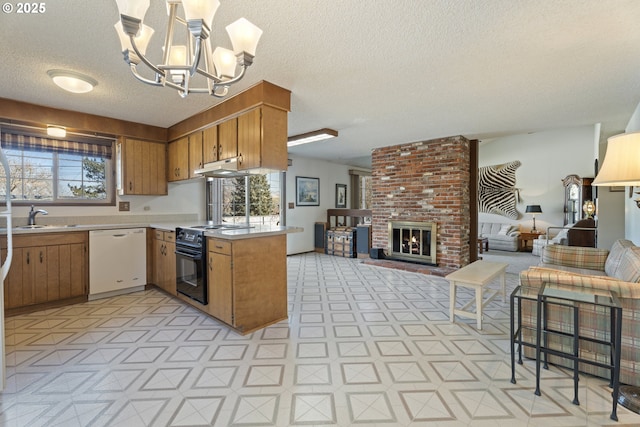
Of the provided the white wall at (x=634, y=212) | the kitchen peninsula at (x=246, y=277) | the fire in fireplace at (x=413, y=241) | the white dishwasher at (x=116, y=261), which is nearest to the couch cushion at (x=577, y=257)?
the white wall at (x=634, y=212)

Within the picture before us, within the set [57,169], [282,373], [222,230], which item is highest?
[57,169]

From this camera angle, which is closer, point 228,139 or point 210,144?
point 228,139

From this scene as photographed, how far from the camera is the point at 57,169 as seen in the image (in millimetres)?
3619

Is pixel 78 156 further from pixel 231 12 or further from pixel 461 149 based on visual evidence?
pixel 461 149

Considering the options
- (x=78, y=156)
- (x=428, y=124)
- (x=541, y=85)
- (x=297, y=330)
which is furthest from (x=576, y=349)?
(x=78, y=156)

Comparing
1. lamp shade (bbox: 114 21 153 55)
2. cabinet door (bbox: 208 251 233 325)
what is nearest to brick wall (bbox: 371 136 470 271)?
cabinet door (bbox: 208 251 233 325)

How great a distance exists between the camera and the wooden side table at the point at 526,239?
7250mm

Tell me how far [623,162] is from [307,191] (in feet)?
17.6

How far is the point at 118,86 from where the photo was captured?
2713 millimetres

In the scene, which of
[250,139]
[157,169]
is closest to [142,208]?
[157,169]

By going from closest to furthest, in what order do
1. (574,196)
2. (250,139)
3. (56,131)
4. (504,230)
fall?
1. (250,139)
2. (56,131)
3. (574,196)
4. (504,230)

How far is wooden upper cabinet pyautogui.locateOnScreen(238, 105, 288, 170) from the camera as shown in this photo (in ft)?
8.76

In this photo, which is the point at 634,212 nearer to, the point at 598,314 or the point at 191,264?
the point at 598,314

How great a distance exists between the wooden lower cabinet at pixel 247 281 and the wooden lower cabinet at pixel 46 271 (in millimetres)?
1798
